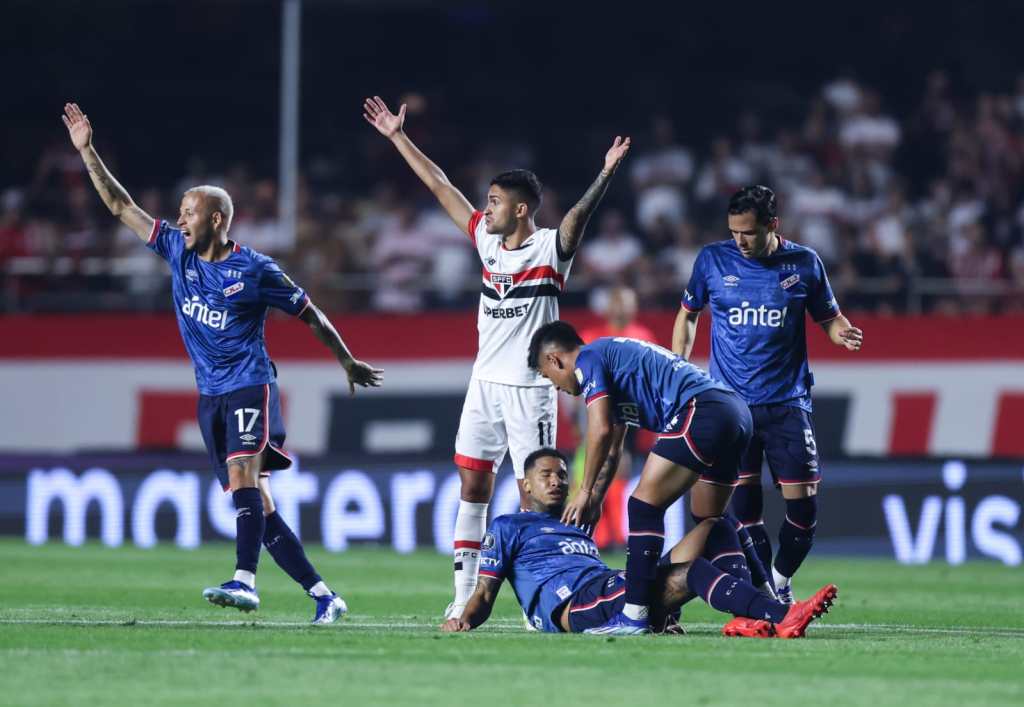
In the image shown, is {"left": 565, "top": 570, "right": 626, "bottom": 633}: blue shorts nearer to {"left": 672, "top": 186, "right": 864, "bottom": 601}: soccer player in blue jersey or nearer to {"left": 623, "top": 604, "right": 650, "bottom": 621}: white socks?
{"left": 623, "top": 604, "right": 650, "bottom": 621}: white socks

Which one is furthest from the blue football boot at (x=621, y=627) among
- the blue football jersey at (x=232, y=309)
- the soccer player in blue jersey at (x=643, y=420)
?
the blue football jersey at (x=232, y=309)

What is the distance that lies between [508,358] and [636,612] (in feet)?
6.24

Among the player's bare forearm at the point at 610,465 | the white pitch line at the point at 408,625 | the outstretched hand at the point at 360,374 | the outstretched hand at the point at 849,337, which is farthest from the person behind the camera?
the outstretched hand at the point at 849,337

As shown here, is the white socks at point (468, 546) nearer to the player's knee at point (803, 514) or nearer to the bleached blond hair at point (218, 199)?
the player's knee at point (803, 514)

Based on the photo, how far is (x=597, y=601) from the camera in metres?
9.05

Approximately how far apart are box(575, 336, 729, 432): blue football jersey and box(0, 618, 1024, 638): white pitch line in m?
1.33

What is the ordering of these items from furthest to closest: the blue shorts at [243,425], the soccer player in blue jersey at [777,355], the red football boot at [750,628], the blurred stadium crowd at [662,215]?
the blurred stadium crowd at [662,215] → the soccer player in blue jersey at [777,355] → the blue shorts at [243,425] → the red football boot at [750,628]

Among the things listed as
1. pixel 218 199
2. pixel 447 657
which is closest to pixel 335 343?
pixel 218 199

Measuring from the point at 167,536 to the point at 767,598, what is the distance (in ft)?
30.7

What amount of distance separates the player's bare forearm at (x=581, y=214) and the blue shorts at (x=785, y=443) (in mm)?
1488

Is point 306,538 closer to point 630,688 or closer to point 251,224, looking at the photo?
point 251,224

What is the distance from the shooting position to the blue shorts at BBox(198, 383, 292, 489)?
392 inches

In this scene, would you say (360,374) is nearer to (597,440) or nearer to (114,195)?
(114,195)

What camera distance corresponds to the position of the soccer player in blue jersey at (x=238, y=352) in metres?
9.95
